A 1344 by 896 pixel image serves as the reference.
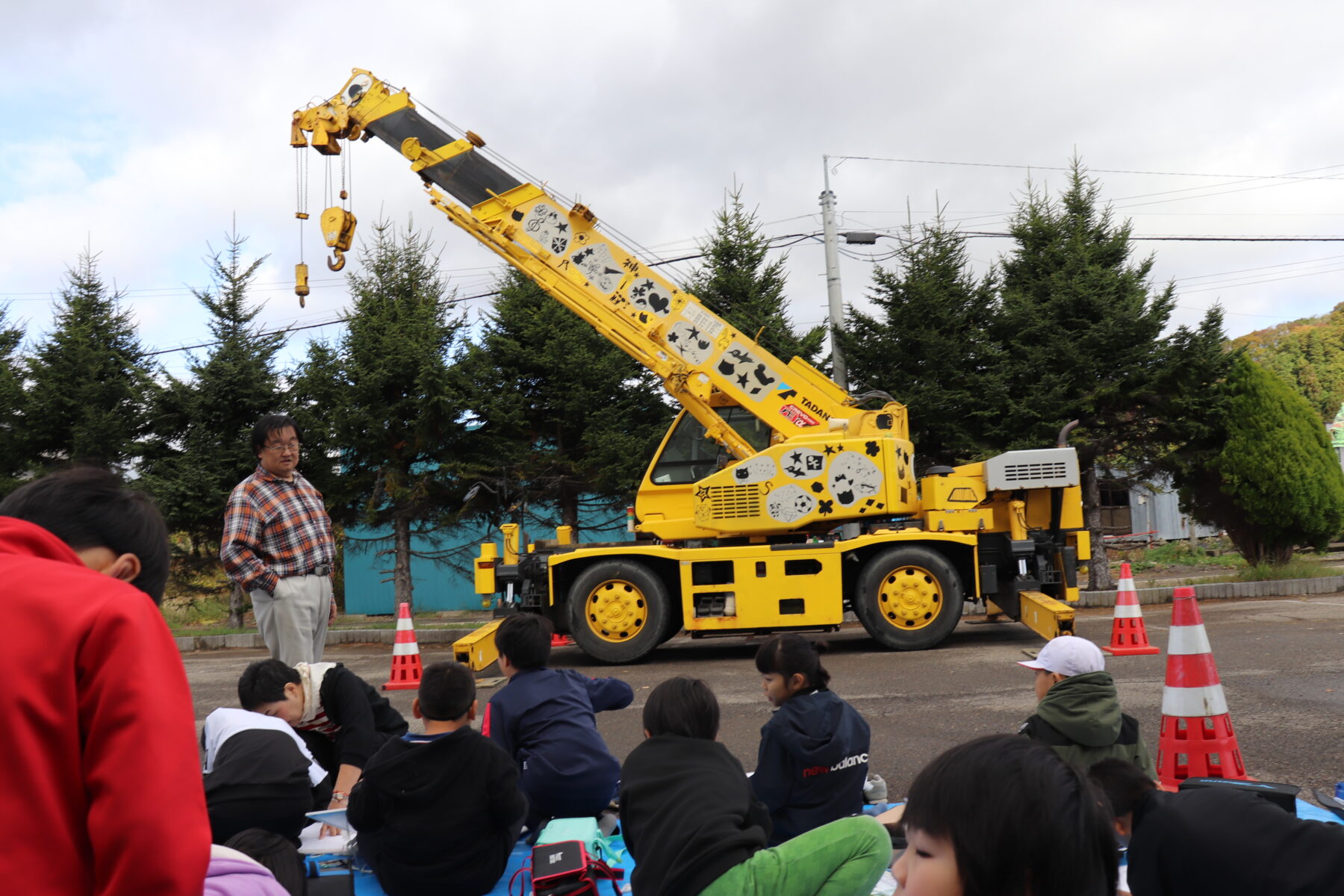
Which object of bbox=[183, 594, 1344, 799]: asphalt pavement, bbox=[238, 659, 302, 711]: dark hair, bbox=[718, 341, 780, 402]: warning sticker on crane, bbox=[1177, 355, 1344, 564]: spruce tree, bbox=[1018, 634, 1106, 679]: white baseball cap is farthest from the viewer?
bbox=[1177, 355, 1344, 564]: spruce tree

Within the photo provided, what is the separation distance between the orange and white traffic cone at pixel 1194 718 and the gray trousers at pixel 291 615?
433 centimetres

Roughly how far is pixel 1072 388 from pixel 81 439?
1632 cm

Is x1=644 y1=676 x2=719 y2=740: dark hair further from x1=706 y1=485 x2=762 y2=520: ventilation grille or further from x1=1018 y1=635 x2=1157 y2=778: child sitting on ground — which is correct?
x1=706 y1=485 x2=762 y2=520: ventilation grille

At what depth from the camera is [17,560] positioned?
1.34 meters

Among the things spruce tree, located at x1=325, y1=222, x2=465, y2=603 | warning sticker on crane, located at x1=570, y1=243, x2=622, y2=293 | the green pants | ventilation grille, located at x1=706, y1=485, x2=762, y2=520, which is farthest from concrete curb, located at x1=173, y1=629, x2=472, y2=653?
the green pants

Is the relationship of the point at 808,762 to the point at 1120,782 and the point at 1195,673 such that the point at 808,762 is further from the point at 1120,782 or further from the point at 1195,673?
the point at 1195,673

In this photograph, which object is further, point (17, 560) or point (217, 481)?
point (217, 481)

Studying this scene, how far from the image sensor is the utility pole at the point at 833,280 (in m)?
16.5

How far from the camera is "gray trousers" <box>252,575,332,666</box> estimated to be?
5.40 metres

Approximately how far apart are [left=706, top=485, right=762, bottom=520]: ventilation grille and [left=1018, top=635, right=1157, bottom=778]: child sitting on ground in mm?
6807

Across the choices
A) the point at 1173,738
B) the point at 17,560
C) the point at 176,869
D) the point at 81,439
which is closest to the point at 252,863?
the point at 176,869

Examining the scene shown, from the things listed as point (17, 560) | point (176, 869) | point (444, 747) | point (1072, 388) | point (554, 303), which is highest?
point (554, 303)

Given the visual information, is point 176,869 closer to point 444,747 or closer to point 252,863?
point 252,863

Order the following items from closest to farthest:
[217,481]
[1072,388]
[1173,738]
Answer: [1173,738] < [1072,388] < [217,481]
